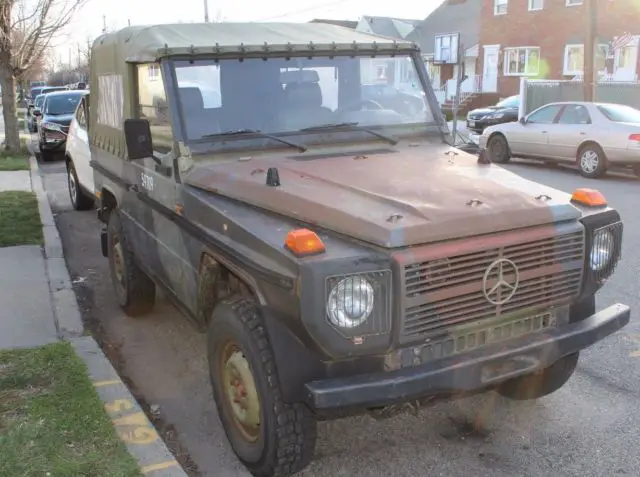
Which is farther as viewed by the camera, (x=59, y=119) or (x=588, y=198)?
(x=59, y=119)

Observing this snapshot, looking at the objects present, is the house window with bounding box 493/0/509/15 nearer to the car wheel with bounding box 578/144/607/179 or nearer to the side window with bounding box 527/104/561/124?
the side window with bounding box 527/104/561/124

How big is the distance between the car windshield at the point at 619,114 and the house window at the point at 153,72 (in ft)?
36.2

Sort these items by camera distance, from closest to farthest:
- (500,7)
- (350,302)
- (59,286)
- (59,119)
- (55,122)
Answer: (350,302) < (59,286) < (55,122) < (59,119) < (500,7)

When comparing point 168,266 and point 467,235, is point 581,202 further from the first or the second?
point 168,266

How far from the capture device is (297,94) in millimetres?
4496

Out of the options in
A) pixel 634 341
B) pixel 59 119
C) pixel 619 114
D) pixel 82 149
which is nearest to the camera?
pixel 634 341

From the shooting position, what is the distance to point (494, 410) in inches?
167

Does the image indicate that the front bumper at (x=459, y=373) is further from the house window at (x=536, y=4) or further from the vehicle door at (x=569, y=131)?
the house window at (x=536, y=4)

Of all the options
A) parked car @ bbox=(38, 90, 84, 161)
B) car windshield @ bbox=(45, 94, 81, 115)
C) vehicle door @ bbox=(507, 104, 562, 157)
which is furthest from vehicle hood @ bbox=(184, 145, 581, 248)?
car windshield @ bbox=(45, 94, 81, 115)

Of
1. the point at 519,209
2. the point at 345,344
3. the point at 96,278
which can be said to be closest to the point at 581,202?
the point at 519,209

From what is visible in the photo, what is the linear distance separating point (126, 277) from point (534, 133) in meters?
11.4

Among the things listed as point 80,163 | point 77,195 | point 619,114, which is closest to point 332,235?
point 80,163

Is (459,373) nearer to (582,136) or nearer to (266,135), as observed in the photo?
(266,135)

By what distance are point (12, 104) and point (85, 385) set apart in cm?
1484
